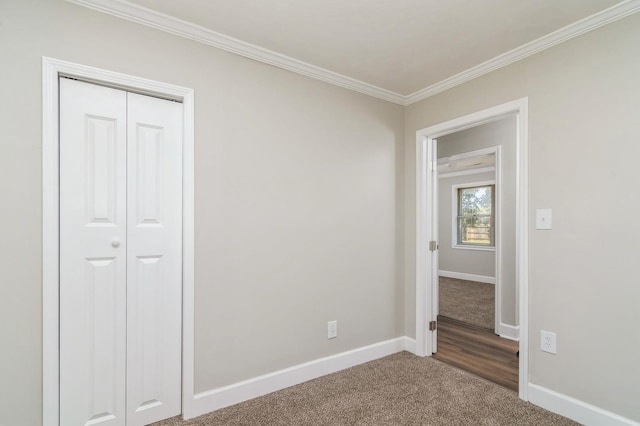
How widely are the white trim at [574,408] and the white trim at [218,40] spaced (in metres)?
2.64

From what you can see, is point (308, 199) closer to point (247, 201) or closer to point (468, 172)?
point (247, 201)

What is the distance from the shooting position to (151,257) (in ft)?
6.59

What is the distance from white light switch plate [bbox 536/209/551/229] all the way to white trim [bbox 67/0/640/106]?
1098mm

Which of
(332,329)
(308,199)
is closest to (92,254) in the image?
(308,199)

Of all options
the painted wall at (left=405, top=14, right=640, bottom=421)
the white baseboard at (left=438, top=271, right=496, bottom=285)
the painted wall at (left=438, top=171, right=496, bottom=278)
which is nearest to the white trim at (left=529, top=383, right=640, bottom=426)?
→ the painted wall at (left=405, top=14, right=640, bottom=421)

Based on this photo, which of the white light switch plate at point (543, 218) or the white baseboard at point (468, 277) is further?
the white baseboard at point (468, 277)

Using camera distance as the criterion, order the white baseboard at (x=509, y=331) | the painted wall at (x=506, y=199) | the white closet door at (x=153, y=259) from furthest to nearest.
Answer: the painted wall at (x=506, y=199), the white baseboard at (x=509, y=331), the white closet door at (x=153, y=259)

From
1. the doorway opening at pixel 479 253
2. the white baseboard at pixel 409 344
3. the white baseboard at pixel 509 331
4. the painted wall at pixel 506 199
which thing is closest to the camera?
the white baseboard at pixel 409 344

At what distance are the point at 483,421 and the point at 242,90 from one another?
268 cm

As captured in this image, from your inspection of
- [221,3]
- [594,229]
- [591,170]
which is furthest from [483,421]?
[221,3]

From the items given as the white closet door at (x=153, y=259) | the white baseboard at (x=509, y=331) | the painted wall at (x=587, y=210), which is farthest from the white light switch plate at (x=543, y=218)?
the white closet door at (x=153, y=259)

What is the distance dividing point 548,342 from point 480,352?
1.12m

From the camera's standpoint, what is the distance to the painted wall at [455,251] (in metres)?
6.74

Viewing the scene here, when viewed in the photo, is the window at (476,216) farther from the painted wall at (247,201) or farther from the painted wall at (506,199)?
the painted wall at (247,201)
